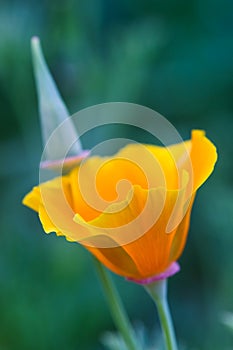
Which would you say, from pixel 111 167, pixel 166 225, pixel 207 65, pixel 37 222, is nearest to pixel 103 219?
pixel 166 225

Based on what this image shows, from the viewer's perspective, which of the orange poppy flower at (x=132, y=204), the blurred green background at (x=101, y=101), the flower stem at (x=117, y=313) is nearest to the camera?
the orange poppy flower at (x=132, y=204)

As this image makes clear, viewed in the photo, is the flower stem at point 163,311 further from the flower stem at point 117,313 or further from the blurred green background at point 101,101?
the blurred green background at point 101,101

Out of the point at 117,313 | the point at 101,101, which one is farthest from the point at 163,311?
the point at 101,101

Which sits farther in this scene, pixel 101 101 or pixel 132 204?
pixel 101 101

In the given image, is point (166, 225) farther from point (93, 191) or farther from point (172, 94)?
point (172, 94)

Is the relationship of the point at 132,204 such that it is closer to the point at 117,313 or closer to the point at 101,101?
the point at 117,313

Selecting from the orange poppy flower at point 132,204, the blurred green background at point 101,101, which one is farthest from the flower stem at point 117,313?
the blurred green background at point 101,101
